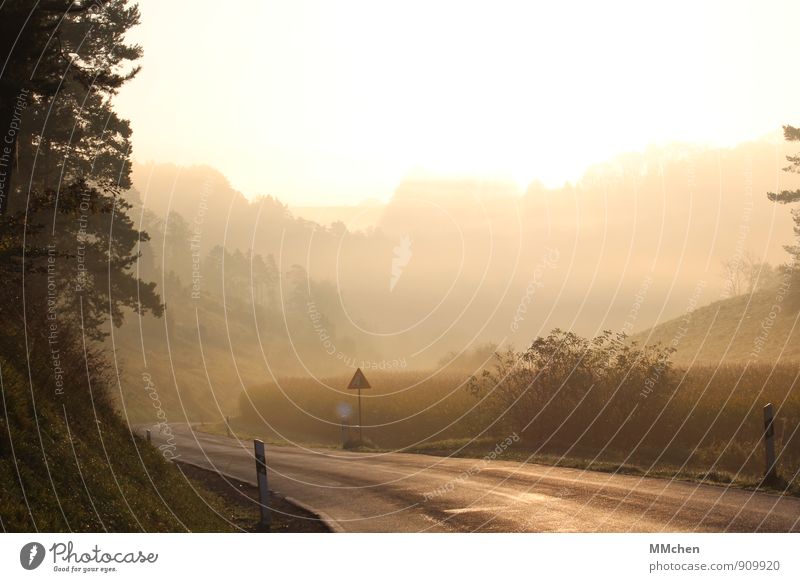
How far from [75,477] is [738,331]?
78.3 metres

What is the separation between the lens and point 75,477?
10516 millimetres

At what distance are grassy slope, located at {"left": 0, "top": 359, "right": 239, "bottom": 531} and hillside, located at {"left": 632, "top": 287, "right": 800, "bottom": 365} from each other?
54.8 m

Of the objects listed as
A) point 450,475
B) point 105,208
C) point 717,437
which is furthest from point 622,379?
point 105,208

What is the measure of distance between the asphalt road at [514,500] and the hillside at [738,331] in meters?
46.9

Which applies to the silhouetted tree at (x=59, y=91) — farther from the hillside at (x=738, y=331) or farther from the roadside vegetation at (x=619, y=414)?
the hillside at (x=738, y=331)

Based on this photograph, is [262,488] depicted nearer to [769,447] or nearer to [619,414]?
[769,447]

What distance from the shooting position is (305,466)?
24422mm

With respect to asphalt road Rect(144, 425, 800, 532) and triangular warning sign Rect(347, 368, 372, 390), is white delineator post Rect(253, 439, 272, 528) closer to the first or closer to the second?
asphalt road Rect(144, 425, 800, 532)

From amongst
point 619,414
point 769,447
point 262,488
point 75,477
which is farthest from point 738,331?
point 75,477

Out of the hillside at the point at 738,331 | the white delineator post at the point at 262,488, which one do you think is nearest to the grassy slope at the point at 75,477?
the white delineator post at the point at 262,488

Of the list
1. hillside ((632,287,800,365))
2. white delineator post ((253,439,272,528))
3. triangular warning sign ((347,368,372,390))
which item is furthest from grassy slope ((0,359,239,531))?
hillside ((632,287,800,365))

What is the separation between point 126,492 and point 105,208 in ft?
14.7

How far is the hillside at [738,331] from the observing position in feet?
214
